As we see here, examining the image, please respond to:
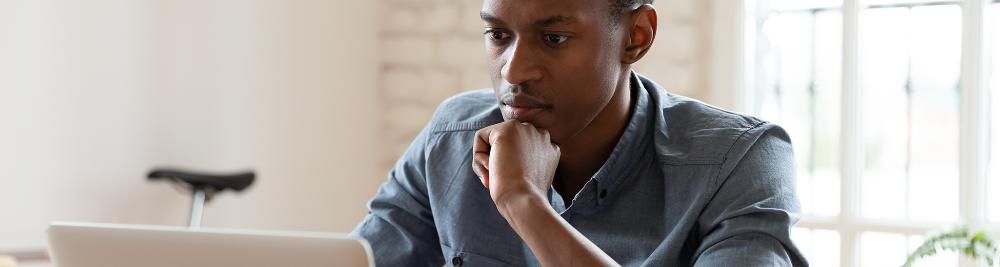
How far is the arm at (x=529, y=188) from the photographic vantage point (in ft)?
4.88

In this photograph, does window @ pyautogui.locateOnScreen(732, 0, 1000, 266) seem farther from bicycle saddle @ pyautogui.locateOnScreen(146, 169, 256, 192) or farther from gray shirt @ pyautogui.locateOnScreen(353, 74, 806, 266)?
gray shirt @ pyautogui.locateOnScreen(353, 74, 806, 266)

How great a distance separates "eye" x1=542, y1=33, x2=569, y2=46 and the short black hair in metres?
0.09

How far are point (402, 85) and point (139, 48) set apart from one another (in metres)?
1.19

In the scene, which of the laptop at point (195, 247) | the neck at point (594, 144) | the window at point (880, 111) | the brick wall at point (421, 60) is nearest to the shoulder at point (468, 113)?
the neck at point (594, 144)

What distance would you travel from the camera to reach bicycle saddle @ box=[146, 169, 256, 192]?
144 inches

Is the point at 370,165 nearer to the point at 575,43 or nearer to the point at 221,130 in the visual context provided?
the point at 221,130

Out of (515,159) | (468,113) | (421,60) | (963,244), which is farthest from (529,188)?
(421,60)

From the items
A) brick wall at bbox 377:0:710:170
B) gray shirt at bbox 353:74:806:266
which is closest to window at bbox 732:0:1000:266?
brick wall at bbox 377:0:710:170

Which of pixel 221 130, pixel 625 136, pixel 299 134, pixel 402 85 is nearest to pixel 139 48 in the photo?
pixel 221 130

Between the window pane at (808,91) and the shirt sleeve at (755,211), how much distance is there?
2.12m

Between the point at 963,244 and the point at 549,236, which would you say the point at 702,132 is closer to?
the point at 549,236

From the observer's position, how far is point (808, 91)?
12.3 feet

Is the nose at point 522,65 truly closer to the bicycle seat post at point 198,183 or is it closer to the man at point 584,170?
the man at point 584,170

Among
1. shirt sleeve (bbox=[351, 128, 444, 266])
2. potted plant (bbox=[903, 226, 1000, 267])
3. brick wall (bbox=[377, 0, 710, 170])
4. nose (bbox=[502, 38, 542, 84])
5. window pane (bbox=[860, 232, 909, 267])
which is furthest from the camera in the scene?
brick wall (bbox=[377, 0, 710, 170])
